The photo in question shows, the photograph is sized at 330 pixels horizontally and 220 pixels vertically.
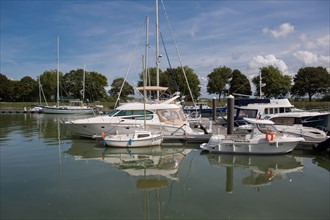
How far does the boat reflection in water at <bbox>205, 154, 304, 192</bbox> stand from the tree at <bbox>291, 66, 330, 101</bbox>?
5918 centimetres

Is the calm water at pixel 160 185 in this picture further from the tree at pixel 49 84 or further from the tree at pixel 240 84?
the tree at pixel 49 84

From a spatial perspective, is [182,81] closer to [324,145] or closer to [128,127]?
[128,127]

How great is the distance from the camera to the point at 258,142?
48.9 ft

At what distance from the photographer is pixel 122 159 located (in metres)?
14.8

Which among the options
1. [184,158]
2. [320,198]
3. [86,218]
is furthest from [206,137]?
[86,218]

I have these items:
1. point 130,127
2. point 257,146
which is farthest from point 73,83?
point 257,146

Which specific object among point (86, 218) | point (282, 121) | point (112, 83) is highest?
point (112, 83)

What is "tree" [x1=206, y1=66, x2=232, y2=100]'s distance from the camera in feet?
239

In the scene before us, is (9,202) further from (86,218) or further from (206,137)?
(206,137)

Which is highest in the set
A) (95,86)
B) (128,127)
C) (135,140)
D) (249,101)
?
(95,86)

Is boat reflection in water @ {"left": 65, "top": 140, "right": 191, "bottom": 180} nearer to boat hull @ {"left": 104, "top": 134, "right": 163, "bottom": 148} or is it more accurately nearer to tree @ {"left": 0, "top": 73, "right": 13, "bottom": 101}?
boat hull @ {"left": 104, "top": 134, "right": 163, "bottom": 148}

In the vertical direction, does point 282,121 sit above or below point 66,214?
above

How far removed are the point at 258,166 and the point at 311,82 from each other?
62.2m

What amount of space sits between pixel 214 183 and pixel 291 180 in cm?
320
